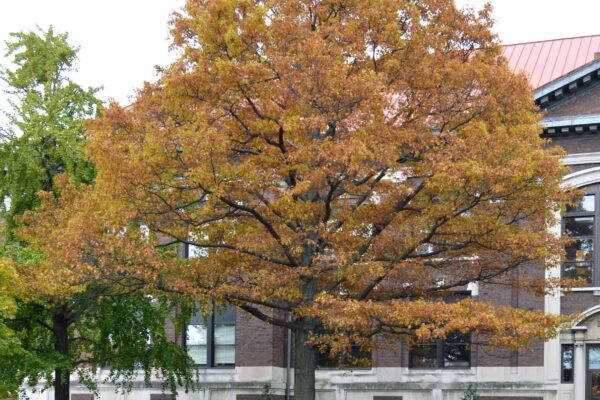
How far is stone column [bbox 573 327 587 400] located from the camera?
3253 cm

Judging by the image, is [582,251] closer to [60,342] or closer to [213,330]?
[213,330]

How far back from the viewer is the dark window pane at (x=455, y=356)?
3478 cm

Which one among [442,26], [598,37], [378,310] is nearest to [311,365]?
[378,310]

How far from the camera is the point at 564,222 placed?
110 ft

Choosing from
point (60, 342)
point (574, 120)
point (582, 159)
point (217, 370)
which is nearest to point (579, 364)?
point (582, 159)

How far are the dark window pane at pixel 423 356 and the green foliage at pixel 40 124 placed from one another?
1305 cm

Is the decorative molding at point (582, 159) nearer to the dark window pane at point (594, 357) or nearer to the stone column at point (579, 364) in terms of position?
the stone column at point (579, 364)

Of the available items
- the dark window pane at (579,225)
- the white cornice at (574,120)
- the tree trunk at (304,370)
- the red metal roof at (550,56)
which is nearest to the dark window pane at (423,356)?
the dark window pane at (579,225)

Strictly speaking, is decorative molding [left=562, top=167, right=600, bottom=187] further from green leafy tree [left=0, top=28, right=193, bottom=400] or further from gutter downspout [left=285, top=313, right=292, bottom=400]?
green leafy tree [left=0, top=28, right=193, bottom=400]

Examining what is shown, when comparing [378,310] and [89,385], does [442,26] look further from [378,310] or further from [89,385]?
[89,385]

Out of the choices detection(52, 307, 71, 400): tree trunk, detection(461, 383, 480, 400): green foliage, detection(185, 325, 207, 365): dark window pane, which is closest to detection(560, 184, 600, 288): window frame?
detection(461, 383, 480, 400): green foliage

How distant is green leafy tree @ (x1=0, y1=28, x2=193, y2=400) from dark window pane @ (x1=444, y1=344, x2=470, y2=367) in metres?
9.41

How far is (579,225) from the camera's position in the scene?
33.5 metres

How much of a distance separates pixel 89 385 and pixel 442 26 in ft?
43.6
